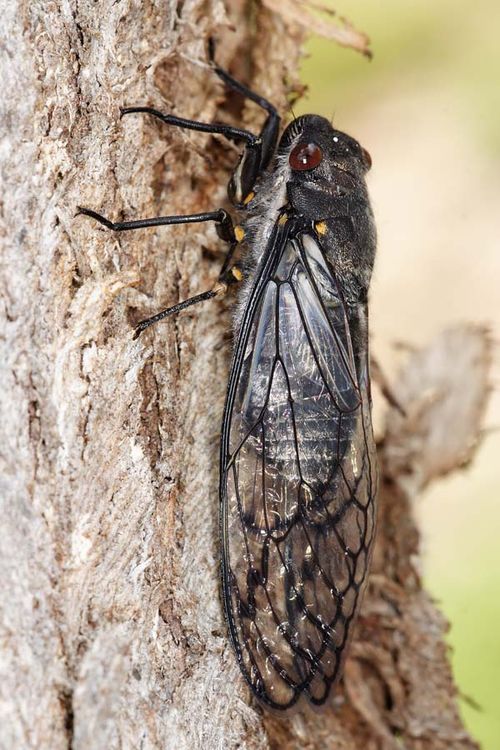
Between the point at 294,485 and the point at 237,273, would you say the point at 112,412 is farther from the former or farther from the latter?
the point at 237,273

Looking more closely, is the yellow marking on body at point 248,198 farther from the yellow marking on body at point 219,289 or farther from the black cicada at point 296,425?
the yellow marking on body at point 219,289

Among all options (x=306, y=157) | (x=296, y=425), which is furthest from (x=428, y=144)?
(x=296, y=425)

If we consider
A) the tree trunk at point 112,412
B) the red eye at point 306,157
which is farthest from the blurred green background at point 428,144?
the tree trunk at point 112,412

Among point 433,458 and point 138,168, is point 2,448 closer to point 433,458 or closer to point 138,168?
point 138,168

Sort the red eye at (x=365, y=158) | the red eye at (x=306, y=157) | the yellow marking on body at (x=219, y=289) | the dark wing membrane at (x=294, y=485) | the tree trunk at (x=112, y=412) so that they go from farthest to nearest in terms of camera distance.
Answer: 1. the red eye at (x=365, y=158)
2. the red eye at (x=306, y=157)
3. the yellow marking on body at (x=219, y=289)
4. the dark wing membrane at (x=294, y=485)
5. the tree trunk at (x=112, y=412)

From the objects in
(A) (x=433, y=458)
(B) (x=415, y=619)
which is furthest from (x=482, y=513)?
(B) (x=415, y=619)

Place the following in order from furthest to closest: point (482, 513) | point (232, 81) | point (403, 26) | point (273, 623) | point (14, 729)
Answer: point (403, 26) → point (482, 513) → point (232, 81) → point (273, 623) → point (14, 729)

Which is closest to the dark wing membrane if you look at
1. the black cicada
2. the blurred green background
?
the black cicada
